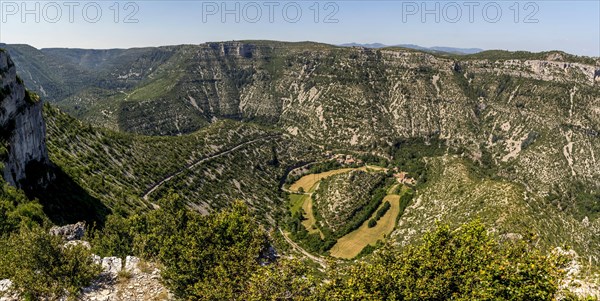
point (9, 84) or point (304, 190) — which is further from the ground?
point (9, 84)

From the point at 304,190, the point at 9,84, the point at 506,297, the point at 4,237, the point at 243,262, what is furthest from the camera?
the point at 304,190

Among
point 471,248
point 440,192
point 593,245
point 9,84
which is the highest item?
point 9,84

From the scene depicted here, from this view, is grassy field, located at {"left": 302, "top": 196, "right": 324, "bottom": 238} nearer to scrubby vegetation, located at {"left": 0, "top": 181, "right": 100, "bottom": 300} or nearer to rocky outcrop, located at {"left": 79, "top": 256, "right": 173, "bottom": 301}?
rocky outcrop, located at {"left": 79, "top": 256, "right": 173, "bottom": 301}

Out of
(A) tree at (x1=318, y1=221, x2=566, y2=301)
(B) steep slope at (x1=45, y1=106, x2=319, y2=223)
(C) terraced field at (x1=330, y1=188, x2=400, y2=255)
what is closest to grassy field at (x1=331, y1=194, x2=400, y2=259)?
(C) terraced field at (x1=330, y1=188, x2=400, y2=255)

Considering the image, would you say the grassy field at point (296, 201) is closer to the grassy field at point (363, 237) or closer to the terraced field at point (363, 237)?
the grassy field at point (363, 237)

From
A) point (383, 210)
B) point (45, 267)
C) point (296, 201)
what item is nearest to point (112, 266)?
point (45, 267)

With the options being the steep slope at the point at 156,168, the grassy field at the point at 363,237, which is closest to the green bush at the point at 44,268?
the steep slope at the point at 156,168

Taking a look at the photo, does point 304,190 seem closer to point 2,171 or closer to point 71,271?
point 2,171

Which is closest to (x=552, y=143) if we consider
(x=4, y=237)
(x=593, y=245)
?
(x=593, y=245)
